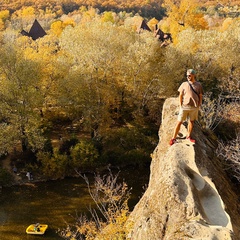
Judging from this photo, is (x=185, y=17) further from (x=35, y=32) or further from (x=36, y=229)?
(x=36, y=229)

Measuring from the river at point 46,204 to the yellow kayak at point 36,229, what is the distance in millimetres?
270

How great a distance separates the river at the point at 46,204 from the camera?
63.5 ft

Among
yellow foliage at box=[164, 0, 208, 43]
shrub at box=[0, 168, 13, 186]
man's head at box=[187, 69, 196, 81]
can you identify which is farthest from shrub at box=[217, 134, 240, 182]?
yellow foliage at box=[164, 0, 208, 43]

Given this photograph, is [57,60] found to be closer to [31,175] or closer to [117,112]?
[117,112]

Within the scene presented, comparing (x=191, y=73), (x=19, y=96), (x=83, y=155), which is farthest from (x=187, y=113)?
(x=19, y=96)

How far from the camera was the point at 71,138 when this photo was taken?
87.1ft

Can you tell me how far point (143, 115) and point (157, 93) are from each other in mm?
2711

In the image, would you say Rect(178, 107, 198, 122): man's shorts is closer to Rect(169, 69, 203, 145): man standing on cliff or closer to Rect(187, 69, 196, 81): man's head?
Rect(169, 69, 203, 145): man standing on cliff

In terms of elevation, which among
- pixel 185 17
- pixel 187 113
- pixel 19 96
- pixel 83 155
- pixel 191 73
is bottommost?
pixel 83 155

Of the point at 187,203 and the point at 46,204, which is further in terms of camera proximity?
the point at 46,204

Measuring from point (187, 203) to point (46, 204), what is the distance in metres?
16.2

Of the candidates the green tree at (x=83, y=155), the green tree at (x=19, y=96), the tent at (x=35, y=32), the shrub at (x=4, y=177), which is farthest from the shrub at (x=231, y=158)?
the tent at (x=35, y=32)

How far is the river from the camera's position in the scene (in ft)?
63.5

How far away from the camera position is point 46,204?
21.9 metres
